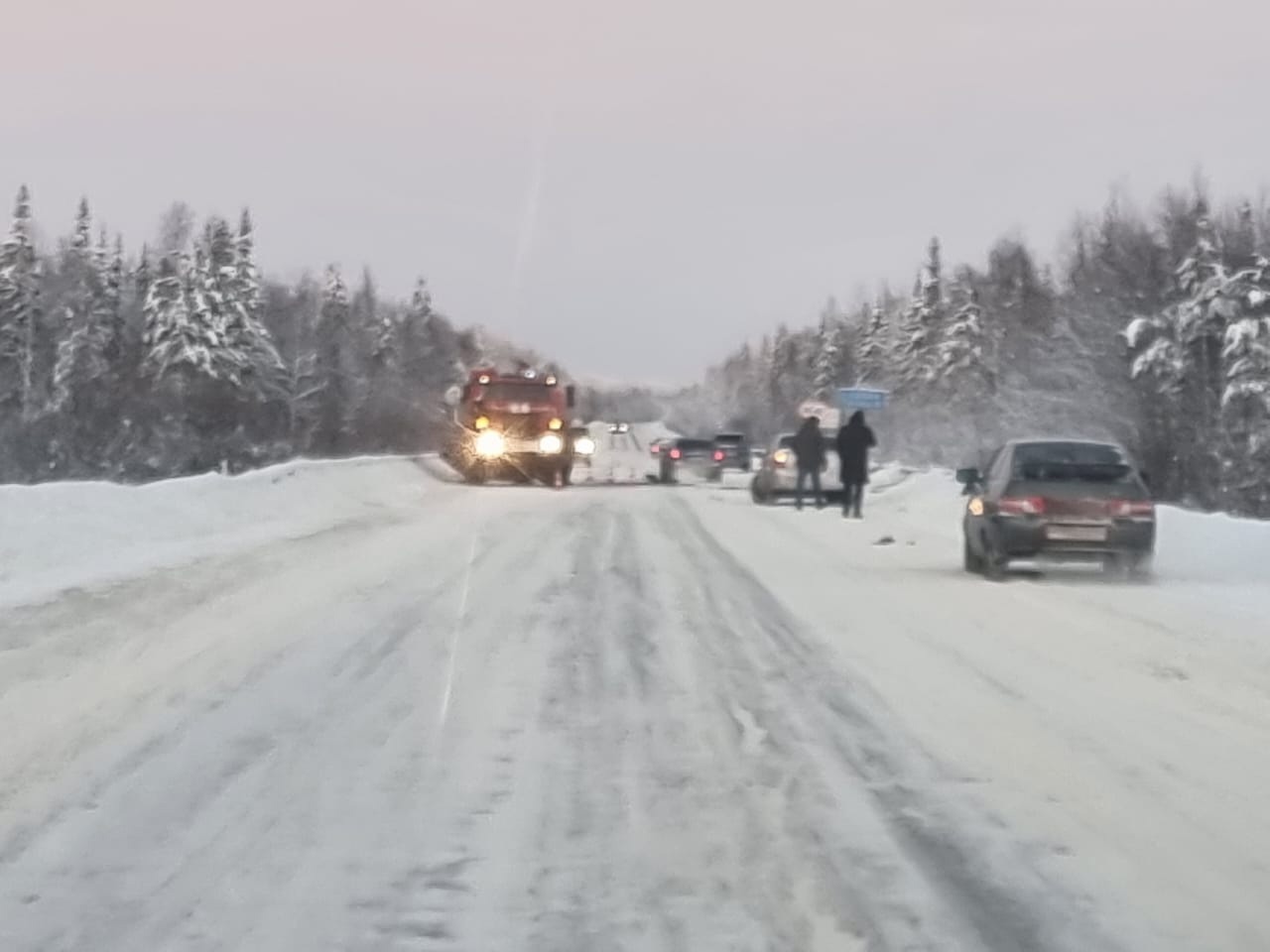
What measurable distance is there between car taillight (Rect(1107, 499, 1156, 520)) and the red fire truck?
79.8ft

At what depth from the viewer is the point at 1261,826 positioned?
248 inches

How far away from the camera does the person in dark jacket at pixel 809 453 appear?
31.1m

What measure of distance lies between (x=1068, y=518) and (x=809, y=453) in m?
14.7

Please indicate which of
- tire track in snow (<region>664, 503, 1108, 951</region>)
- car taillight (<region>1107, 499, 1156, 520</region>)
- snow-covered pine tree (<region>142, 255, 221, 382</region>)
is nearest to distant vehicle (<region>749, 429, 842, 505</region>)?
car taillight (<region>1107, 499, 1156, 520</region>)

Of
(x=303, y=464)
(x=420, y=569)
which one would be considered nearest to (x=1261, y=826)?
(x=420, y=569)

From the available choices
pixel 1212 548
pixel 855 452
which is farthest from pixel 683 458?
pixel 1212 548

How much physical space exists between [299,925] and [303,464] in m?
27.4

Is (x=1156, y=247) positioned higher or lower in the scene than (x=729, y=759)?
higher

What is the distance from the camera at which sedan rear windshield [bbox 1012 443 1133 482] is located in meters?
17.0

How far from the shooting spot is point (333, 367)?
113938mm

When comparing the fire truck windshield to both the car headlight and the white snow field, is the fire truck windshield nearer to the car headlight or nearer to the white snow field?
the car headlight

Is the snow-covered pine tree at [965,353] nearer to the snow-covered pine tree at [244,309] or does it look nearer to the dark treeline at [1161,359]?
the dark treeline at [1161,359]

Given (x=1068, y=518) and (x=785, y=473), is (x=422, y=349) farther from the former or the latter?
(x=1068, y=518)

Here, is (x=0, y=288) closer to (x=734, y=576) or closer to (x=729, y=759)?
(x=734, y=576)
